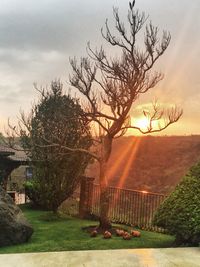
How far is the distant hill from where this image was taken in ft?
166

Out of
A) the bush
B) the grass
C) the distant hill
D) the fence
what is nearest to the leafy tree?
the fence

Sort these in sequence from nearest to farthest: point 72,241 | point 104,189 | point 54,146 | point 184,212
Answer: point 184,212, point 72,241, point 104,189, point 54,146

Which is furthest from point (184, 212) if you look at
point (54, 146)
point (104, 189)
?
point (54, 146)

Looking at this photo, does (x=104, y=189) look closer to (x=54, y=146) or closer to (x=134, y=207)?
(x=134, y=207)

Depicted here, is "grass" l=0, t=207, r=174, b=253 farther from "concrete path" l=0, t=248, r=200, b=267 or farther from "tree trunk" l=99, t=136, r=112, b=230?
"concrete path" l=0, t=248, r=200, b=267

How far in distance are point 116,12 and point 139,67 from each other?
156 cm

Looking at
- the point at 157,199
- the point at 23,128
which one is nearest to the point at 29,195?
the point at 23,128

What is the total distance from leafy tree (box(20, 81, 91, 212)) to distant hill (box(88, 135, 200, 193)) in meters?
33.4

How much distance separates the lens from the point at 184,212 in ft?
26.8

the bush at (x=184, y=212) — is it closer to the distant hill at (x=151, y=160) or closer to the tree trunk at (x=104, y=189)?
the tree trunk at (x=104, y=189)

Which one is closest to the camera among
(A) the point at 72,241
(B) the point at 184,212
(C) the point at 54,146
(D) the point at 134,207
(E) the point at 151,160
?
(B) the point at 184,212

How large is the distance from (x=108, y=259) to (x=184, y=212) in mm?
2539

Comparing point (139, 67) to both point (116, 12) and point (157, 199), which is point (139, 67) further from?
point (157, 199)

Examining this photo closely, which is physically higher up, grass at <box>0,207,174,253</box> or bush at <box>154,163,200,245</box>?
bush at <box>154,163,200,245</box>
